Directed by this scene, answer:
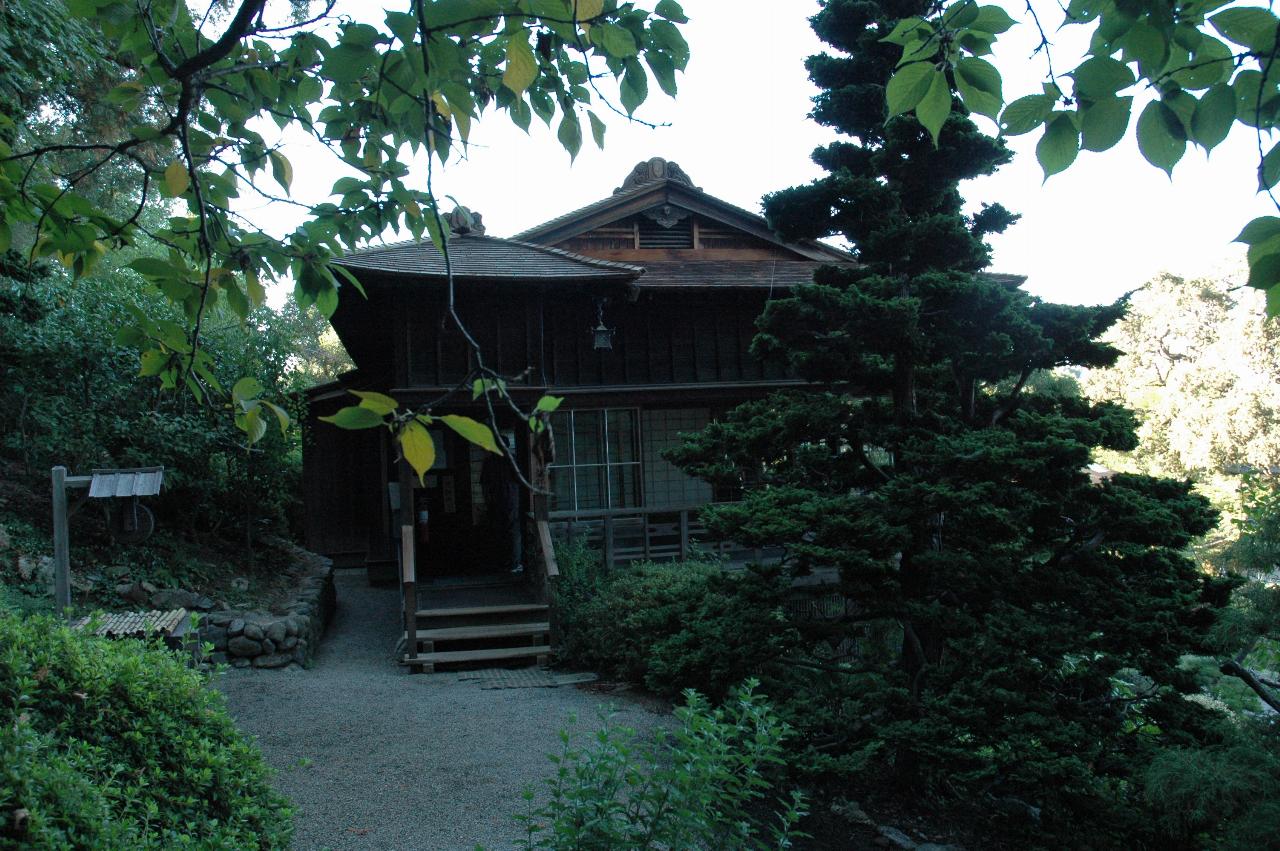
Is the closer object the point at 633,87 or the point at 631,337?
the point at 633,87

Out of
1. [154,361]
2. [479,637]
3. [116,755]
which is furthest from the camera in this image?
[479,637]

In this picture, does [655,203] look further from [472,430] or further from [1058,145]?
[472,430]

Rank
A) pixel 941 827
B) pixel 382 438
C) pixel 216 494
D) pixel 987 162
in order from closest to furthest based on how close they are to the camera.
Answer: pixel 941 827
pixel 987 162
pixel 216 494
pixel 382 438

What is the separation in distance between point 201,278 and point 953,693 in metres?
4.63

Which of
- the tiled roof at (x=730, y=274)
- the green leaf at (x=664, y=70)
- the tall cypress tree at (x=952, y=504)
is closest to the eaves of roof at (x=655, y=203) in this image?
the tiled roof at (x=730, y=274)

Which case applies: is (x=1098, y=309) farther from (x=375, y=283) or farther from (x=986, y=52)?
(x=375, y=283)

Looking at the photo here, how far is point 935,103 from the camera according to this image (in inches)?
70.2

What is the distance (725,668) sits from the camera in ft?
19.0

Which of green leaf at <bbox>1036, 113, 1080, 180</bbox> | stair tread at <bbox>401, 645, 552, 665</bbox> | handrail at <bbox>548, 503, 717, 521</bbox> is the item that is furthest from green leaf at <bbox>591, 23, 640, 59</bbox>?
handrail at <bbox>548, 503, 717, 521</bbox>

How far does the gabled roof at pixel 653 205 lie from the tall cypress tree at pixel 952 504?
707 cm

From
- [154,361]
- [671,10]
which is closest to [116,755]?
[154,361]

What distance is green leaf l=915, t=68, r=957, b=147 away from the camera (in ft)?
5.80

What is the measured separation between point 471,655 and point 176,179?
7846 millimetres

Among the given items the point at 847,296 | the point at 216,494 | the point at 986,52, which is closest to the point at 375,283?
the point at 216,494
